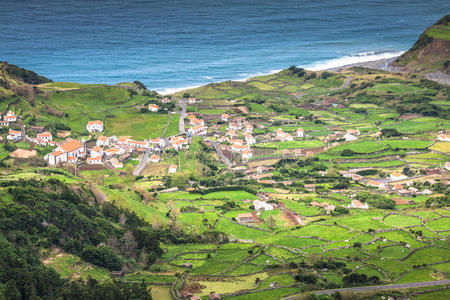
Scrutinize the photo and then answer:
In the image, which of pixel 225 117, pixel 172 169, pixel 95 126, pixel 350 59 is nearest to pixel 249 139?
pixel 225 117

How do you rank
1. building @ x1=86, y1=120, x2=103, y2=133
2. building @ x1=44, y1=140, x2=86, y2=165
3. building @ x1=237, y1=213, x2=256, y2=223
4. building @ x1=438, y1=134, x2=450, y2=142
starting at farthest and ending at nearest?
1. building @ x1=86, y1=120, x2=103, y2=133
2. building @ x1=438, y1=134, x2=450, y2=142
3. building @ x1=44, y1=140, x2=86, y2=165
4. building @ x1=237, y1=213, x2=256, y2=223

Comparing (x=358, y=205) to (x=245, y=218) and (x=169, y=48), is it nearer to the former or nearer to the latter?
(x=245, y=218)

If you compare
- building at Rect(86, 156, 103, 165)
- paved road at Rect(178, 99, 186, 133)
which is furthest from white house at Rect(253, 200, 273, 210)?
paved road at Rect(178, 99, 186, 133)

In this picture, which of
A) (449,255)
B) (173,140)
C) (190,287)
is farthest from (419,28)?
(190,287)

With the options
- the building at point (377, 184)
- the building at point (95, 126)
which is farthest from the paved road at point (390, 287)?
the building at point (95, 126)

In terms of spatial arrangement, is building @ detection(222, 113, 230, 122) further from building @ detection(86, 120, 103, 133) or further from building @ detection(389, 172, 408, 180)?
building @ detection(389, 172, 408, 180)
